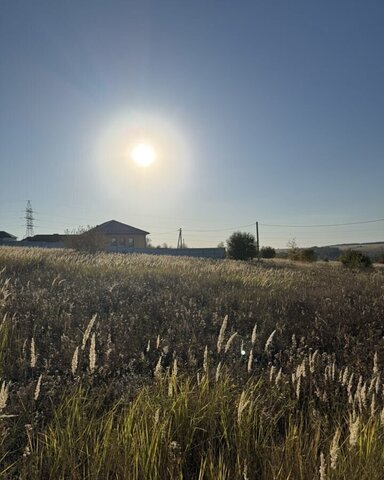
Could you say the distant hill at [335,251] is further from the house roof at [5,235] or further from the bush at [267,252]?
the house roof at [5,235]

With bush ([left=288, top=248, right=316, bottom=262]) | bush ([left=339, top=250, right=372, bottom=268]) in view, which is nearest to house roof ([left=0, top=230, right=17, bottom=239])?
bush ([left=288, top=248, right=316, bottom=262])

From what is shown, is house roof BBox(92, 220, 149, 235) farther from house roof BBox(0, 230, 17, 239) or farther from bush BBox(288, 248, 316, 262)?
bush BBox(288, 248, 316, 262)

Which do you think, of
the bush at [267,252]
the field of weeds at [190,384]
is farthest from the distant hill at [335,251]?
the field of weeds at [190,384]

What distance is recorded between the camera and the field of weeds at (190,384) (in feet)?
6.13

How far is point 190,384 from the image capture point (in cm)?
294

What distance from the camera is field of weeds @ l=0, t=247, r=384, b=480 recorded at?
6.13ft

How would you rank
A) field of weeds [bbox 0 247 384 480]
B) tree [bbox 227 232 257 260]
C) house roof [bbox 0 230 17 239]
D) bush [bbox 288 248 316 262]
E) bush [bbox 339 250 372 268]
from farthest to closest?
1. house roof [bbox 0 230 17 239]
2. bush [bbox 288 248 316 262]
3. tree [bbox 227 232 257 260]
4. bush [bbox 339 250 372 268]
5. field of weeds [bbox 0 247 384 480]

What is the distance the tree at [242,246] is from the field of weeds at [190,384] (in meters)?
30.7

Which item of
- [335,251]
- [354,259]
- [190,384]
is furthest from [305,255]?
[335,251]

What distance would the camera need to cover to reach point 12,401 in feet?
8.20

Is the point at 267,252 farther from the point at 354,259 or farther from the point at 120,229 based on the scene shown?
the point at 120,229

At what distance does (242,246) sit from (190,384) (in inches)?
1407

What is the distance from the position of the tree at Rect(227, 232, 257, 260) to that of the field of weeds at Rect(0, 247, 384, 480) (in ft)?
101

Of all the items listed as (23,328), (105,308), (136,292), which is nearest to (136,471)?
(23,328)
